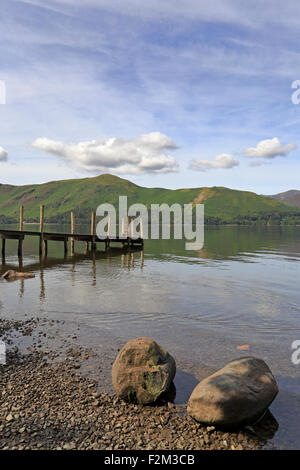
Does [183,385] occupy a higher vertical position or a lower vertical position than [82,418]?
lower

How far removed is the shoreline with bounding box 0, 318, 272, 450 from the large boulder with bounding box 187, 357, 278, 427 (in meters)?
0.30

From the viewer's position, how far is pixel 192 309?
64.2 feet

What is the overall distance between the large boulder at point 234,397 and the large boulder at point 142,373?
3.83ft

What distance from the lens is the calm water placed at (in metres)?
12.4

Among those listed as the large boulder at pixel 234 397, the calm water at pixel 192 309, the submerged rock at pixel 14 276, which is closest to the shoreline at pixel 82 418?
the large boulder at pixel 234 397

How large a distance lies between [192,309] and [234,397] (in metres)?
11.3

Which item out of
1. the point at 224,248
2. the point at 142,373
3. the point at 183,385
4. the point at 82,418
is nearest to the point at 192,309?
the point at 183,385

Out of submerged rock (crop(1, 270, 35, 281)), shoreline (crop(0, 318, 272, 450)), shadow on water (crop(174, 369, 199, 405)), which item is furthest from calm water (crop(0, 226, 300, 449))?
shoreline (crop(0, 318, 272, 450))

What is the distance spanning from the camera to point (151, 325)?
53.9 ft

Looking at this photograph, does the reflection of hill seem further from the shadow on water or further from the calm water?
the shadow on water

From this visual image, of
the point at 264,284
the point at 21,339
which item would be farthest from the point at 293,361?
the point at 264,284

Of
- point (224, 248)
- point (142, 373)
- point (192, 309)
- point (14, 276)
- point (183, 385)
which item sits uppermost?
point (224, 248)

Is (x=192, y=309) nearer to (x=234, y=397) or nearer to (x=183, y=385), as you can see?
(x=183, y=385)

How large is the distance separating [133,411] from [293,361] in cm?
699
